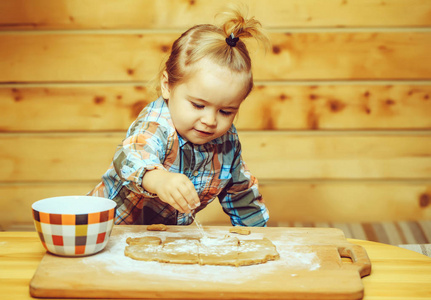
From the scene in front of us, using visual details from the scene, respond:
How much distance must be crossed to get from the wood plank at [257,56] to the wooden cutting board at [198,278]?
3.94ft

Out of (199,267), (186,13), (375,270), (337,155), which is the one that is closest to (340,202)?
(337,155)

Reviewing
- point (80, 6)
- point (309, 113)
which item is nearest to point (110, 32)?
point (80, 6)

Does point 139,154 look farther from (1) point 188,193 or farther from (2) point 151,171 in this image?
(1) point 188,193

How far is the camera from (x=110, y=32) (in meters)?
1.93

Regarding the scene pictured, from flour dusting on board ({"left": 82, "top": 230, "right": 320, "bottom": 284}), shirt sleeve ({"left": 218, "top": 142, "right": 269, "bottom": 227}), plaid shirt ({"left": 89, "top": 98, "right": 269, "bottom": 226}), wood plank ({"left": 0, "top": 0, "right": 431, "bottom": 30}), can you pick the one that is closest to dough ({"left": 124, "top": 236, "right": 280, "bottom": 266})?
flour dusting on board ({"left": 82, "top": 230, "right": 320, "bottom": 284})

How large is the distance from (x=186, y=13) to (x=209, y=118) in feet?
3.04

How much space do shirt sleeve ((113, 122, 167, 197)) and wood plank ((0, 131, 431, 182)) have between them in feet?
2.80

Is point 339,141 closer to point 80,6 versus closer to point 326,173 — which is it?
point 326,173

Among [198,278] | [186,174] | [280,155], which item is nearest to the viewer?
[198,278]

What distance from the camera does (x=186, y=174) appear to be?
4.12 feet

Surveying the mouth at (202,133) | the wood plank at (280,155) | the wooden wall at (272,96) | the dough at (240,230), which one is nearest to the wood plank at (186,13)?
the wooden wall at (272,96)

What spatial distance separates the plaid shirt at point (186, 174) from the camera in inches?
46.1

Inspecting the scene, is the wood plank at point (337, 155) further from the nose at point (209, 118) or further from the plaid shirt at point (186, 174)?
the nose at point (209, 118)

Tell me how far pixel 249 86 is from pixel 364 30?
0.98 m
